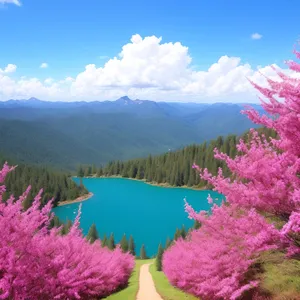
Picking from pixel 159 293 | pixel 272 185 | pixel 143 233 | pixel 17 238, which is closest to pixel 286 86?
pixel 272 185

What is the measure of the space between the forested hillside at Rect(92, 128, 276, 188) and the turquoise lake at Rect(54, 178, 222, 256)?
6962 mm

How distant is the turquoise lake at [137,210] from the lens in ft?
249

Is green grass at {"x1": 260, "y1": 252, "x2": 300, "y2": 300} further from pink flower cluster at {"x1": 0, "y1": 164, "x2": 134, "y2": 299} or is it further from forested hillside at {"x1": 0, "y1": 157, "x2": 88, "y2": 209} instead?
forested hillside at {"x1": 0, "y1": 157, "x2": 88, "y2": 209}

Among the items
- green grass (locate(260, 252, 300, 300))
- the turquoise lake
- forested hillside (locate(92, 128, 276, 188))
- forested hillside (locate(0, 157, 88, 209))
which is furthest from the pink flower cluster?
forested hillside (locate(92, 128, 276, 188))

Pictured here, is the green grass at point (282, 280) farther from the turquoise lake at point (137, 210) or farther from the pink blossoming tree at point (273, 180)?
the turquoise lake at point (137, 210)

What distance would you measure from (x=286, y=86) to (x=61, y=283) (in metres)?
9.04

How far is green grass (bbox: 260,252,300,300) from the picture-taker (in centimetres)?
1006

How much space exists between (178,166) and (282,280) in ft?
442

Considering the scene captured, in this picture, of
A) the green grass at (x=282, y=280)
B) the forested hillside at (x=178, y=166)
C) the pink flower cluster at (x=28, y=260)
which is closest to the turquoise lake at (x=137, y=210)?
the forested hillside at (x=178, y=166)

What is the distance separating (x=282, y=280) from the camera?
12.7 metres

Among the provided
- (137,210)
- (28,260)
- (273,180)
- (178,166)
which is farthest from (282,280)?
(178,166)

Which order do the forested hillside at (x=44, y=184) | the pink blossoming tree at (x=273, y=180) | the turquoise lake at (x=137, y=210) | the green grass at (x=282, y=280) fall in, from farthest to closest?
1. the forested hillside at (x=44, y=184)
2. the turquoise lake at (x=137, y=210)
3. the green grass at (x=282, y=280)
4. the pink blossoming tree at (x=273, y=180)

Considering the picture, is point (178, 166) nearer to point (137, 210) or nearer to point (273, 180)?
point (137, 210)

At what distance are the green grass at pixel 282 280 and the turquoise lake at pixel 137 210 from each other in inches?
2078
